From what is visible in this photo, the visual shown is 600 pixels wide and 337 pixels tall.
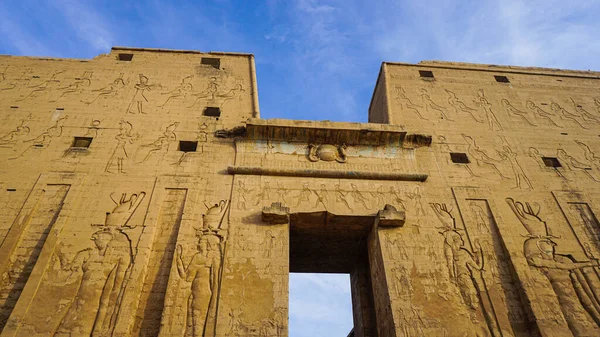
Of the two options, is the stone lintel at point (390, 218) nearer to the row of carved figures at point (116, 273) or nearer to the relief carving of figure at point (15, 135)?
the row of carved figures at point (116, 273)

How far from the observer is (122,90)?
10.3m

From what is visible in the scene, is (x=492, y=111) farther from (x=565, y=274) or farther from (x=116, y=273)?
(x=116, y=273)

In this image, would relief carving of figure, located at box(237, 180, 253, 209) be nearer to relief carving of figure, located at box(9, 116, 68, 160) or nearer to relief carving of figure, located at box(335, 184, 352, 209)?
relief carving of figure, located at box(335, 184, 352, 209)

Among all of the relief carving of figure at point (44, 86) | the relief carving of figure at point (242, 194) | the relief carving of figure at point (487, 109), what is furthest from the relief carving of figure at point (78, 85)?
the relief carving of figure at point (487, 109)

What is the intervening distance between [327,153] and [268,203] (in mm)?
1974

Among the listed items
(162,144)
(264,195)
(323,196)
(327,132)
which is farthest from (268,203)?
(162,144)

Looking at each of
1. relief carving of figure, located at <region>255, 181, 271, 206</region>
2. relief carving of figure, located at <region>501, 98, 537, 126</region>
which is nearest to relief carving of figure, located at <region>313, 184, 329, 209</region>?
relief carving of figure, located at <region>255, 181, 271, 206</region>

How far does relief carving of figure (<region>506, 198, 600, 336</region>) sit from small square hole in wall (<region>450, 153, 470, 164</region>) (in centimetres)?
156

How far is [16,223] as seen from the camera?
7488 mm

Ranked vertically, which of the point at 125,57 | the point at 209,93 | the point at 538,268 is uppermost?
the point at 125,57

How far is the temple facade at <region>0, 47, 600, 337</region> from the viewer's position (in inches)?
270

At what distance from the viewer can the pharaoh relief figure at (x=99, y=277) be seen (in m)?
6.34

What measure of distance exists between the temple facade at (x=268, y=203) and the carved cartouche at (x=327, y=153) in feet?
0.11

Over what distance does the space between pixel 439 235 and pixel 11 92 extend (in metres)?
11.2
